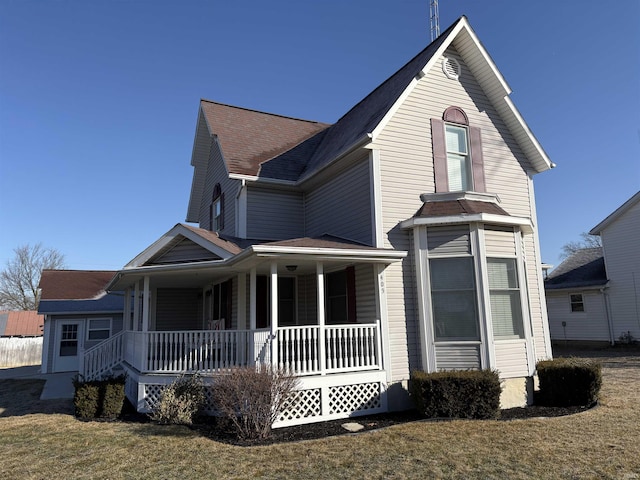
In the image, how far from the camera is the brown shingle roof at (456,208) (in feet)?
32.3

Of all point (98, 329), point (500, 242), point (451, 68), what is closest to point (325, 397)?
point (500, 242)

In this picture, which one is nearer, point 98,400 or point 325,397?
point 325,397

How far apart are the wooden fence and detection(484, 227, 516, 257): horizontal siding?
27013 millimetres

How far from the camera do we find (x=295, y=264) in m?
9.85

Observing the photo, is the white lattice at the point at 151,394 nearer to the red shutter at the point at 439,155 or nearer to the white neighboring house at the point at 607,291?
the red shutter at the point at 439,155

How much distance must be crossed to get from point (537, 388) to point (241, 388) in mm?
6819

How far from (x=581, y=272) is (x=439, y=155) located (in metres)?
17.7

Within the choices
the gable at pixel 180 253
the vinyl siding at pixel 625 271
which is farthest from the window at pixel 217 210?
the vinyl siding at pixel 625 271

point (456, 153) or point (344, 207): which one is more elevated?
point (456, 153)

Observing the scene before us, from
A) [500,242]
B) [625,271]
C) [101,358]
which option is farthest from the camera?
[625,271]

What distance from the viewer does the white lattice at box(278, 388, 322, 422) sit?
28.2 feet

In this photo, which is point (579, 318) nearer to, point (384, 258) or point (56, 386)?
point (384, 258)

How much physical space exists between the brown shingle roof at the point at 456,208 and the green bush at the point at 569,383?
11.5 feet

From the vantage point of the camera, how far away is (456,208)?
10016 millimetres
